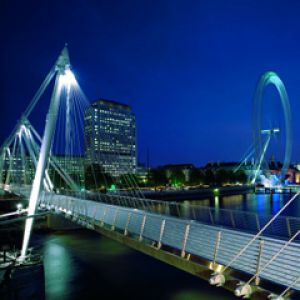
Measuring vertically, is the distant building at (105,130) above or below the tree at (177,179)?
above

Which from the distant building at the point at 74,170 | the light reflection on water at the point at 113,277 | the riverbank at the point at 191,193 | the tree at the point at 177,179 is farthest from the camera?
the tree at the point at 177,179

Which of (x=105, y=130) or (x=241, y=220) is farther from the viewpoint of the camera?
(x=105, y=130)

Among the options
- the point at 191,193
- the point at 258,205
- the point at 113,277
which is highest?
the point at 191,193

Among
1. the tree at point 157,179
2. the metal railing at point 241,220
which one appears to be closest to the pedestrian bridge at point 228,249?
the metal railing at point 241,220

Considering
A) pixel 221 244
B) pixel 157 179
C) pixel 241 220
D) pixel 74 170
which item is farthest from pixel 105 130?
pixel 221 244

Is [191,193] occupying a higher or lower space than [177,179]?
lower

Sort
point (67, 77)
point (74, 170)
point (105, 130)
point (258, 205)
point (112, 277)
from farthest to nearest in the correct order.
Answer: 1. point (74, 170)
2. point (105, 130)
3. point (258, 205)
4. point (67, 77)
5. point (112, 277)

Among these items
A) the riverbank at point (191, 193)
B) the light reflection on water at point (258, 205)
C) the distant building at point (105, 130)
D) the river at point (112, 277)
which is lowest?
the river at point (112, 277)

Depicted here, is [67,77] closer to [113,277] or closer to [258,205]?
[113,277]

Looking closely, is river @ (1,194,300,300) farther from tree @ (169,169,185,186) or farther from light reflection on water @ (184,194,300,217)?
tree @ (169,169,185,186)

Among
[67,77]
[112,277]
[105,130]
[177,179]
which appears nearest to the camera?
[112,277]

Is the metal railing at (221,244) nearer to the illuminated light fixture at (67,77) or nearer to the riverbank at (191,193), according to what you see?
the illuminated light fixture at (67,77)

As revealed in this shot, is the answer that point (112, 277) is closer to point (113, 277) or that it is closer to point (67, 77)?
point (113, 277)

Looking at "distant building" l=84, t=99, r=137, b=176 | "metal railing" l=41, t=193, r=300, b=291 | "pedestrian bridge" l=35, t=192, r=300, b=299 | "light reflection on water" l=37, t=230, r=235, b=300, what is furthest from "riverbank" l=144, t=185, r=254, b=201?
"pedestrian bridge" l=35, t=192, r=300, b=299
